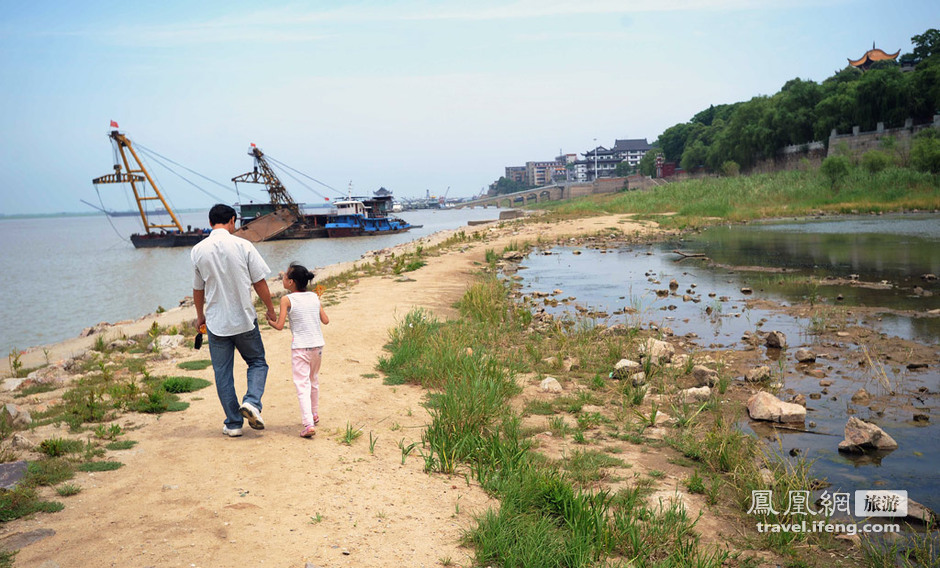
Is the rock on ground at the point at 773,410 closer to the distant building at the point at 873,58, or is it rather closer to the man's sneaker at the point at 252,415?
the man's sneaker at the point at 252,415

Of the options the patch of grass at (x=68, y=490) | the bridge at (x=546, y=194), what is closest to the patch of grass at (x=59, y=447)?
the patch of grass at (x=68, y=490)

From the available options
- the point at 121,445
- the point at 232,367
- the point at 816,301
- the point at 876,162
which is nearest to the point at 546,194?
the point at 876,162

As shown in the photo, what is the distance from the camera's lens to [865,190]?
37125 mm

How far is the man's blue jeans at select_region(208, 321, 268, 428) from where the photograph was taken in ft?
17.3

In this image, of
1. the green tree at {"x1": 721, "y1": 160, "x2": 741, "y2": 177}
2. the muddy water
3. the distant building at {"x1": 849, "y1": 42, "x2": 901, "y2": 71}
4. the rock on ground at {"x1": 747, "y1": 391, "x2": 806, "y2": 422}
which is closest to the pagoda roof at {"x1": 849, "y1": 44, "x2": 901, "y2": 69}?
the distant building at {"x1": 849, "y1": 42, "x2": 901, "y2": 71}

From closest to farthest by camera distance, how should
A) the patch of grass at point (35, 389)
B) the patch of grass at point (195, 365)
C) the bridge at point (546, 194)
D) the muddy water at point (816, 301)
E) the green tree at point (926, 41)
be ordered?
the muddy water at point (816, 301) < the patch of grass at point (35, 389) < the patch of grass at point (195, 365) < the green tree at point (926, 41) < the bridge at point (546, 194)

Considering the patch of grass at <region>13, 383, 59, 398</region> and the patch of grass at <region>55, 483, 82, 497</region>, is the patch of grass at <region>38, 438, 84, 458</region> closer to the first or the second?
the patch of grass at <region>55, 483, 82, 497</region>

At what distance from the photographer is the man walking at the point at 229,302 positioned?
5.13 m

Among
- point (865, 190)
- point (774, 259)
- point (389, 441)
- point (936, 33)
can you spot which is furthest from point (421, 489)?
point (936, 33)

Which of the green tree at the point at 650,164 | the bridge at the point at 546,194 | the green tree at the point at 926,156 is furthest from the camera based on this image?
the bridge at the point at 546,194

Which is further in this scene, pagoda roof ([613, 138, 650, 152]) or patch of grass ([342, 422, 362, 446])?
pagoda roof ([613, 138, 650, 152])

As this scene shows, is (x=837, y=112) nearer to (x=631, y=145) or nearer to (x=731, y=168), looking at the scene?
(x=731, y=168)

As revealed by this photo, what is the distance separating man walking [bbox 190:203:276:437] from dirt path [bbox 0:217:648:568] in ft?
1.14

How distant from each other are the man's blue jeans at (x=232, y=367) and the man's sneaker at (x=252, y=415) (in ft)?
0.19
